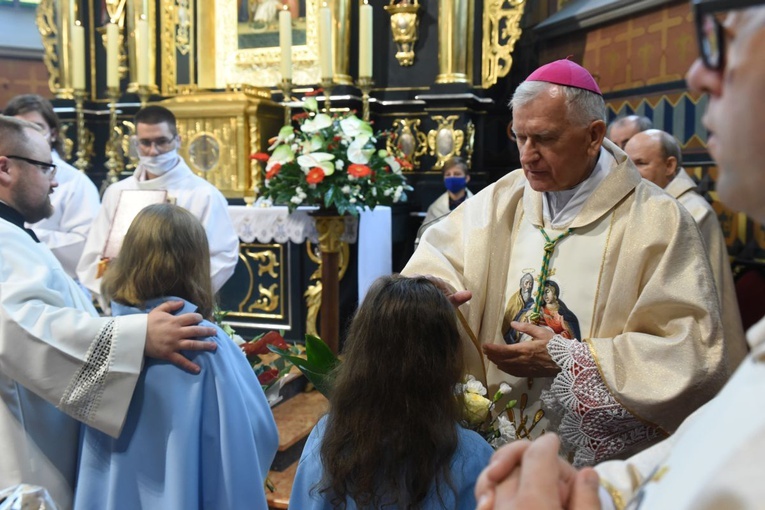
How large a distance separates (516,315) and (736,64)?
167 cm

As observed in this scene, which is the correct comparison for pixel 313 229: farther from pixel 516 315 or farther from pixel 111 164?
pixel 516 315

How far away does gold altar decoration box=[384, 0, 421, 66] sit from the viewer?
22.3 ft

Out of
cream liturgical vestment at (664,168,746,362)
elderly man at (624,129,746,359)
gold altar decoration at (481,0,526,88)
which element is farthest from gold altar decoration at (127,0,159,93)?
cream liturgical vestment at (664,168,746,362)

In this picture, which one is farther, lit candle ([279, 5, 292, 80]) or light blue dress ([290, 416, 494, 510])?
lit candle ([279, 5, 292, 80])

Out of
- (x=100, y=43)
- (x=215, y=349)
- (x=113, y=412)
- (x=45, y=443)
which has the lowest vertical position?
(x=45, y=443)

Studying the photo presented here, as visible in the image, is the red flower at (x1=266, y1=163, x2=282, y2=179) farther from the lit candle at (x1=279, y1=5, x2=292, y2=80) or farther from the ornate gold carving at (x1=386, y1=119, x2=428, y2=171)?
the ornate gold carving at (x1=386, y1=119, x2=428, y2=171)

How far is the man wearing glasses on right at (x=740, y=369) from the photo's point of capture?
758 millimetres

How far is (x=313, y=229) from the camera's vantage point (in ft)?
18.3

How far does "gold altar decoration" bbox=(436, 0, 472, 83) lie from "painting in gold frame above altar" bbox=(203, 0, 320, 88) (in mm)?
1244

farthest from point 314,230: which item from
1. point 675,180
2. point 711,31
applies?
point 711,31

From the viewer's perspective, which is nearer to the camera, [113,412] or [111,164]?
[113,412]

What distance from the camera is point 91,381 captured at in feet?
7.07

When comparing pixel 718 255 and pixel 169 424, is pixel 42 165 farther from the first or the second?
pixel 718 255

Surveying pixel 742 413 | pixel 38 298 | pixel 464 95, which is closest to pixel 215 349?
pixel 38 298
